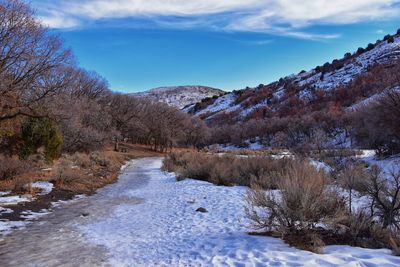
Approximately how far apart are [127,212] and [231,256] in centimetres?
620

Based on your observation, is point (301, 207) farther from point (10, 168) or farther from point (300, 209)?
point (10, 168)

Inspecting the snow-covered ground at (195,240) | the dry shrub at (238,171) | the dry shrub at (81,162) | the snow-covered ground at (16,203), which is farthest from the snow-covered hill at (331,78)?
the snow-covered ground at (195,240)

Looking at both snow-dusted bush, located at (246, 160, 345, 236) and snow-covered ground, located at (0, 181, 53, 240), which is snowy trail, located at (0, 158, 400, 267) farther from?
snow-dusted bush, located at (246, 160, 345, 236)

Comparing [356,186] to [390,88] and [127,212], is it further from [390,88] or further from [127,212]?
[390,88]

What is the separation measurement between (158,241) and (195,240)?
2.73 feet

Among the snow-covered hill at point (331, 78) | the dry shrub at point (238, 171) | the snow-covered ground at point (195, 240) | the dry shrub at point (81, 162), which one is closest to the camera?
the snow-covered ground at point (195, 240)

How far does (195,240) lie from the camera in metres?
8.45

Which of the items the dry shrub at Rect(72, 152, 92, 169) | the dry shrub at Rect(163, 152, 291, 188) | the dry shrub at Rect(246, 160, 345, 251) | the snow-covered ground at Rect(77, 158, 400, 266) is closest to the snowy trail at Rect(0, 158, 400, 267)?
the snow-covered ground at Rect(77, 158, 400, 266)

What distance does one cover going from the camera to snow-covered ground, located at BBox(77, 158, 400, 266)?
657cm

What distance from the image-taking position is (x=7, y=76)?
1734cm

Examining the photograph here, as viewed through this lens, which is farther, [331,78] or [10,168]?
[331,78]

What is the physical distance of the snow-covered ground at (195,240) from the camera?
657 centimetres

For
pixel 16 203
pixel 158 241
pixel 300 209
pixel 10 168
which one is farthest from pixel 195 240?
pixel 10 168

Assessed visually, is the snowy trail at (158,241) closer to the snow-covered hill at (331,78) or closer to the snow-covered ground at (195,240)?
the snow-covered ground at (195,240)
